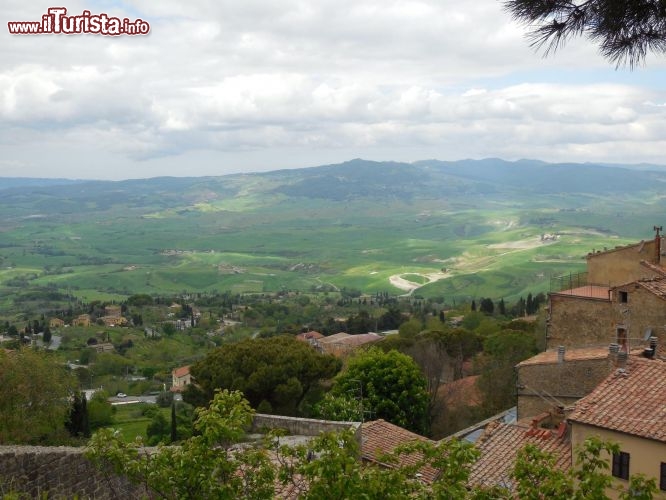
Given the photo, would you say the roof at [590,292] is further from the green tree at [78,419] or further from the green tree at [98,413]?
the green tree at [98,413]

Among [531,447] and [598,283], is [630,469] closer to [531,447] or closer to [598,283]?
[531,447]

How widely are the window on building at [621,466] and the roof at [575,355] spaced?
7.40m

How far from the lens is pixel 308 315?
126 m

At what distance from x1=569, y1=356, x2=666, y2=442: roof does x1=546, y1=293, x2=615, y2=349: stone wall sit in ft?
22.3

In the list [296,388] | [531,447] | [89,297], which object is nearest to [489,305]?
[296,388]

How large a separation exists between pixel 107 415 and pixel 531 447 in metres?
Result: 42.5

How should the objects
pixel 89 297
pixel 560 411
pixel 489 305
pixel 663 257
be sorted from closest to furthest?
pixel 560 411
pixel 663 257
pixel 489 305
pixel 89 297

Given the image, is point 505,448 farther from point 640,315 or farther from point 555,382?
point 640,315

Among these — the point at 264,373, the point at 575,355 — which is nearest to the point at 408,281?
the point at 264,373

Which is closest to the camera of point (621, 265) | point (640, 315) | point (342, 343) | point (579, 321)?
point (640, 315)

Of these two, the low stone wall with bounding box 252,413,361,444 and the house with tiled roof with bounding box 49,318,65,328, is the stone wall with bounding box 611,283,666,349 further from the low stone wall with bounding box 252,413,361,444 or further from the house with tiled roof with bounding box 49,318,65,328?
the house with tiled roof with bounding box 49,318,65,328

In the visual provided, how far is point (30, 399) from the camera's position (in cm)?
2402

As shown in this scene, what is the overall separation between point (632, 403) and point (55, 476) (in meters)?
10.4

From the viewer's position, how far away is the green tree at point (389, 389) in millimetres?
28531
